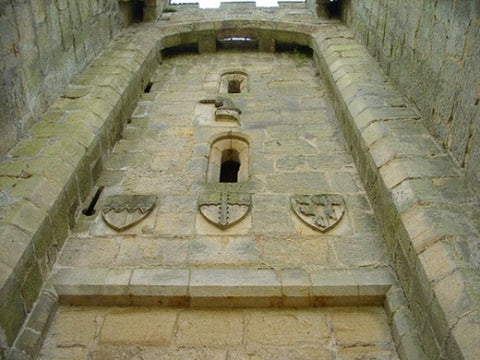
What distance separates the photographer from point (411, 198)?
9.60 ft

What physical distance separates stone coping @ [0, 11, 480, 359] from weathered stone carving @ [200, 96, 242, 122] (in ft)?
3.20

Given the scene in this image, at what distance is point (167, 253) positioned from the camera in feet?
10.5

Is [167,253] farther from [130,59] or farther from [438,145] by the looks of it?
[130,59]

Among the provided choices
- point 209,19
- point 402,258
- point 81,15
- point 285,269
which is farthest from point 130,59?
point 402,258

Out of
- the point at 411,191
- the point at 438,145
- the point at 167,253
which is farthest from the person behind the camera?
the point at 438,145

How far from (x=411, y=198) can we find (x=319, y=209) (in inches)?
30.7

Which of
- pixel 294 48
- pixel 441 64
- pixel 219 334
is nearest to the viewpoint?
pixel 219 334

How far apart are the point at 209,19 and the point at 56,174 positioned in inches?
185

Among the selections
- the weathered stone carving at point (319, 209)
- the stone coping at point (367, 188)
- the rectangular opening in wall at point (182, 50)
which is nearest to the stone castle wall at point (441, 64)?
the stone coping at point (367, 188)

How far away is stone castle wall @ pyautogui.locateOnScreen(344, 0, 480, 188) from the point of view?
2967mm

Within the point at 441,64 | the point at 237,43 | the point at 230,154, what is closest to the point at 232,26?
the point at 237,43

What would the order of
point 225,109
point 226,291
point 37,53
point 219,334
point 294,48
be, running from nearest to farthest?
1. point 219,334
2. point 226,291
3. point 37,53
4. point 225,109
5. point 294,48

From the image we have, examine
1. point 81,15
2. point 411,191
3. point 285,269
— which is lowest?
point 285,269

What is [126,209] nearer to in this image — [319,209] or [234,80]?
[319,209]
